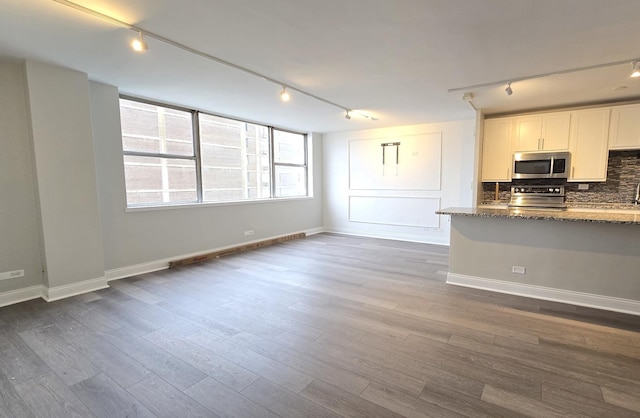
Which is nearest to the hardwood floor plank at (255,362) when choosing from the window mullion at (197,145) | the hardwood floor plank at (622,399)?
the hardwood floor plank at (622,399)

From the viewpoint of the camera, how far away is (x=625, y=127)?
162 inches

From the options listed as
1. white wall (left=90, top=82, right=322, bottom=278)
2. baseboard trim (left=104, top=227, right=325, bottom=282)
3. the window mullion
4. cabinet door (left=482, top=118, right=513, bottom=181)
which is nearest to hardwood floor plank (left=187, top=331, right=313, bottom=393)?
baseboard trim (left=104, top=227, right=325, bottom=282)

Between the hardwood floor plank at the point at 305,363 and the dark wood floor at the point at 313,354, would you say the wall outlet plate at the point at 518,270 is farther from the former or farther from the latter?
→ the hardwood floor plank at the point at 305,363

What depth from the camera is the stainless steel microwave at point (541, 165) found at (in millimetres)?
4445

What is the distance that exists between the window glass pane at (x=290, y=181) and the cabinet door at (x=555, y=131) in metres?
4.79

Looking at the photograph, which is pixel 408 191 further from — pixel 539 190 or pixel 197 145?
pixel 197 145

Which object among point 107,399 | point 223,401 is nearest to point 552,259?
point 223,401

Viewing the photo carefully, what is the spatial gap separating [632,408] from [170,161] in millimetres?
5428

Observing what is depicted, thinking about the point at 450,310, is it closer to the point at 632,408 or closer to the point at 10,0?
the point at 632,408

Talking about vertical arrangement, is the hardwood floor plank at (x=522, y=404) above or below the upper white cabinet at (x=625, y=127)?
below

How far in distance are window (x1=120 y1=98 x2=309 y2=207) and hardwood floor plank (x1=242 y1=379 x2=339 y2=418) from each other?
11.6ft

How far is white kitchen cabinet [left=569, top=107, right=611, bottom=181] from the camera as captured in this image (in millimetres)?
4245

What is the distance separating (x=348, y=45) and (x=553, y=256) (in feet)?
10.1

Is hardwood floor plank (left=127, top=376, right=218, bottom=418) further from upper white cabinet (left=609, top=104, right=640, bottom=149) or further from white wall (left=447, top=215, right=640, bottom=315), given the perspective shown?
upper white cabinet (left=609, top=104, right=640, bottom=149)
